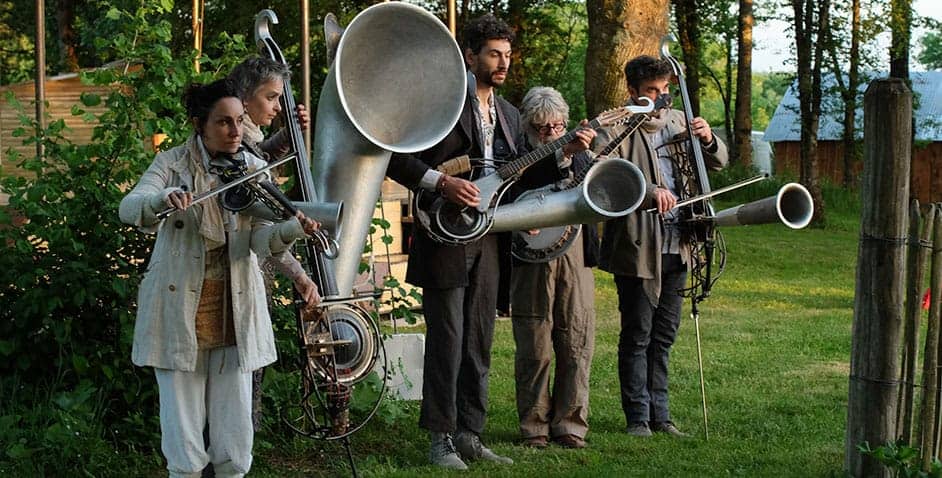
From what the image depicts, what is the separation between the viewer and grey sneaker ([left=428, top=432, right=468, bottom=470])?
5531 mm

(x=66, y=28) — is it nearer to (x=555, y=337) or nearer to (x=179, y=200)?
(x=555, y=337)

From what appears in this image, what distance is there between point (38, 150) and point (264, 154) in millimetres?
1757

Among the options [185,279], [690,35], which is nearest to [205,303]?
[185,279]

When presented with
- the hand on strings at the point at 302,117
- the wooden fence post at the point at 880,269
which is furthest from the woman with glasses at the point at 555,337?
the wooden fence post at the point at 880,269

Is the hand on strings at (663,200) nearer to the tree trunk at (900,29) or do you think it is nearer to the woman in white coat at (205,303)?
the woman in white coat at (205,303)

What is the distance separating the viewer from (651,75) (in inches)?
242

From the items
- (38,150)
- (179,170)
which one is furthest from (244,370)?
(38,150)

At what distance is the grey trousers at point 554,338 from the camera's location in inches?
239

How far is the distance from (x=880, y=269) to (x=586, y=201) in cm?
116

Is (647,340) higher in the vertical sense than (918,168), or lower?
lower

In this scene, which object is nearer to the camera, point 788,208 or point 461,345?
point 788,208

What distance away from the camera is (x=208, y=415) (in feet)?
14.3

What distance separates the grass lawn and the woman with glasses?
0.15m

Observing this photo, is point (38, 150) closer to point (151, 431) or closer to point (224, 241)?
point (151, 431)
